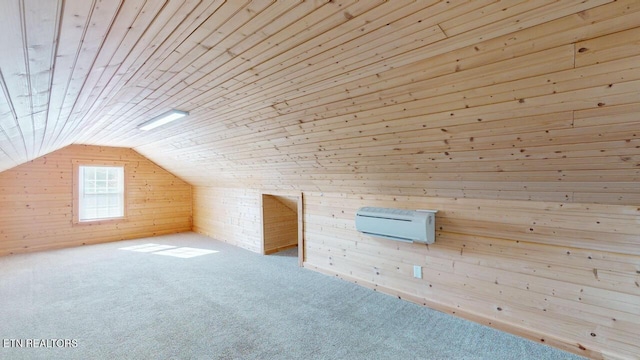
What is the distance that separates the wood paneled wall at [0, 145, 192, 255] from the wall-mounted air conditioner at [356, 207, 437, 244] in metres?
5.39

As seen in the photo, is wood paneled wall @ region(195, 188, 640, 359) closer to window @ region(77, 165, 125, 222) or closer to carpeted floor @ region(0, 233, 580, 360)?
carpeted floor @ region(0, 233, 580, 360)

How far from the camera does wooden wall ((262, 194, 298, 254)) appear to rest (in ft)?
17.4

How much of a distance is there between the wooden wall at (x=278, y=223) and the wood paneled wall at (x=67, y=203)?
10.2ft

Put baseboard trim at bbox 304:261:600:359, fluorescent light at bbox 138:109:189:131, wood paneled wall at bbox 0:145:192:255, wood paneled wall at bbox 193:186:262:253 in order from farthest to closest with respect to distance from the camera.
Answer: wood paneled wall at bbox 193:186:262:253 < wood paneled wall at bbox 0:145:192:255 < fluorescent light at bbox 138:109:189:131 < baseboard trim at bbox 304:261:600:359

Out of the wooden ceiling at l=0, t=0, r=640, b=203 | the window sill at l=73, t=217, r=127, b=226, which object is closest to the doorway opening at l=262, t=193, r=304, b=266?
the wooden ceiling at l=0, t=0, r=640, b=203

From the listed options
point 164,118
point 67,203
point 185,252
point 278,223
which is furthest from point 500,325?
point 67,203

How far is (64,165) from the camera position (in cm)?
577

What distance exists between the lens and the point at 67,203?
229 inches

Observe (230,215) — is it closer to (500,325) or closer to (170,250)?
(170,250)

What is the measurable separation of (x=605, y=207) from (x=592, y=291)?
0.65m

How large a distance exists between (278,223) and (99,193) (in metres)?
3.95

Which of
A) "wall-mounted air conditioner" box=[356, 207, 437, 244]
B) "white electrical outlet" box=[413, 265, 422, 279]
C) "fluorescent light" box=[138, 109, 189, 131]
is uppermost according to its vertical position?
"fluorescent light" box=[138, 109, 189, 131]

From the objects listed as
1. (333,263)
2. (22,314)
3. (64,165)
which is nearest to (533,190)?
(333,263)

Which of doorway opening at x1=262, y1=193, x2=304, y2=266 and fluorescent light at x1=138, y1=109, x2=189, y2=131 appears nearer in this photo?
fluorescent light at x1=138, y1=109, x2=189, y2=131
